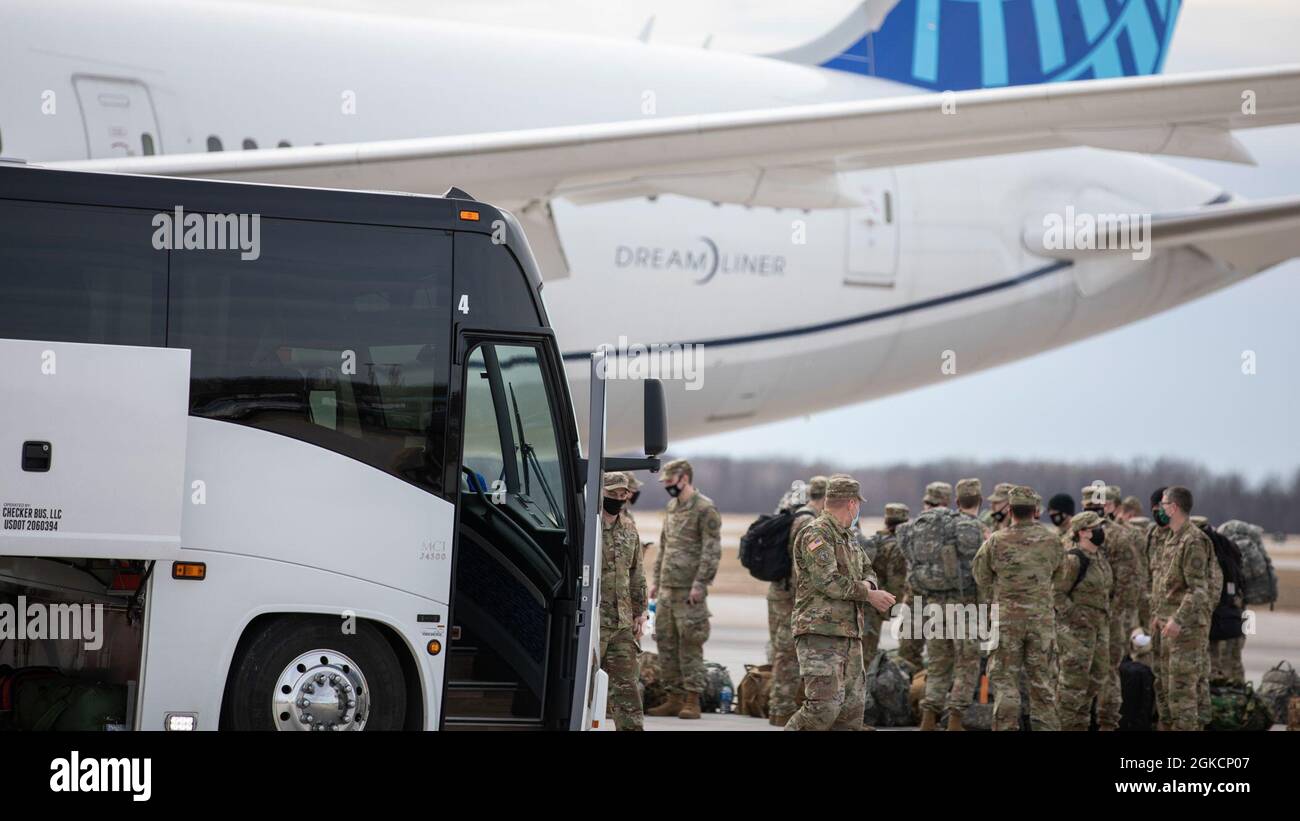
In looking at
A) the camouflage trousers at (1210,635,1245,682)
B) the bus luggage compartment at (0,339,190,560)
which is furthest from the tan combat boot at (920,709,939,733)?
the bus luggage compartment at (0,339,190,560)

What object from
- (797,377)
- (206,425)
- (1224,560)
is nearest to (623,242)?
(797,377)

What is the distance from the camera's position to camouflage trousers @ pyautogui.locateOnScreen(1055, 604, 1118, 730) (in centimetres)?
1066

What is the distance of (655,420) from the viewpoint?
7266 mm

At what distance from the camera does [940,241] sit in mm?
15945

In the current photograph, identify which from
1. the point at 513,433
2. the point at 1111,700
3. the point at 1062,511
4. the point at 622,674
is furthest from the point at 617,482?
the point at 1111,700

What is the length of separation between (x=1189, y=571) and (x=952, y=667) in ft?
6.07

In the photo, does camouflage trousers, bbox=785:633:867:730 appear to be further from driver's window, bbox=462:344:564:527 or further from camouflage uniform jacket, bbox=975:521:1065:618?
driver's window, bbox=462:344:564:527

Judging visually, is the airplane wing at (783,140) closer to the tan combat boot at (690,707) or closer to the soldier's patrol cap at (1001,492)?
the soldier's patrol cap at (1001,492)

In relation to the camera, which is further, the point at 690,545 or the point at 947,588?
the point at 690,545

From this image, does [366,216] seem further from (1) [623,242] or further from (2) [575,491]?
(1) [623,242]

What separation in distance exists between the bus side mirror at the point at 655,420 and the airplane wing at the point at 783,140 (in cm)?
365

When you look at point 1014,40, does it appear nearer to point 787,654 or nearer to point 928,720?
point 787,654
